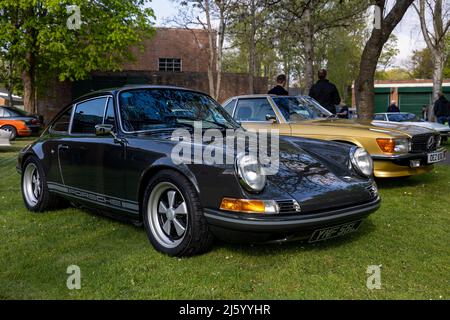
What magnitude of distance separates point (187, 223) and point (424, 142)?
4.43 m

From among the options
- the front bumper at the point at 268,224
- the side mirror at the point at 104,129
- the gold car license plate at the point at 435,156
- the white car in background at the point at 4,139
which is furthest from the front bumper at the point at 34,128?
the front bumper at the point at 268,224

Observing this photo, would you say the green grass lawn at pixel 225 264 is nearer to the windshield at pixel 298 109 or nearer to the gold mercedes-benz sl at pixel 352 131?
the gold mercedes-benz sl at pixel 352 131

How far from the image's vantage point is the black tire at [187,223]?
3324mm

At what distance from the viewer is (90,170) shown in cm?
434

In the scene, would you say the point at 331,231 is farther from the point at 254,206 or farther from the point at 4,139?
the point at 4,139

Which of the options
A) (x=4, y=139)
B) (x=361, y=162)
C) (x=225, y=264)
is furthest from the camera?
(x=4, y=139)

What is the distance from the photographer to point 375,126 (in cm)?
662

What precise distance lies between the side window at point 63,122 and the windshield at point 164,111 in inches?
40.8

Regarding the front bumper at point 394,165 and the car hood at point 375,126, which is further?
the car hood at point 375,126

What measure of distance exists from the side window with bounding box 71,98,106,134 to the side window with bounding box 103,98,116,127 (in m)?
0.09

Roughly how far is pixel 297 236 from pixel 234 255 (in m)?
0.61

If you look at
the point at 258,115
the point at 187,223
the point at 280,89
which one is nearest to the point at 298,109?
the point at 258,115

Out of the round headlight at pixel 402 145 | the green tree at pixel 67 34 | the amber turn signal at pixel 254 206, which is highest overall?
the green tree at pixel 67 34

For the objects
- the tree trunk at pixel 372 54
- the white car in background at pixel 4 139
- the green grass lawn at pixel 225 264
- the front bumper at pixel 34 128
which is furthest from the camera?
the front bumper at pixel 34 128
